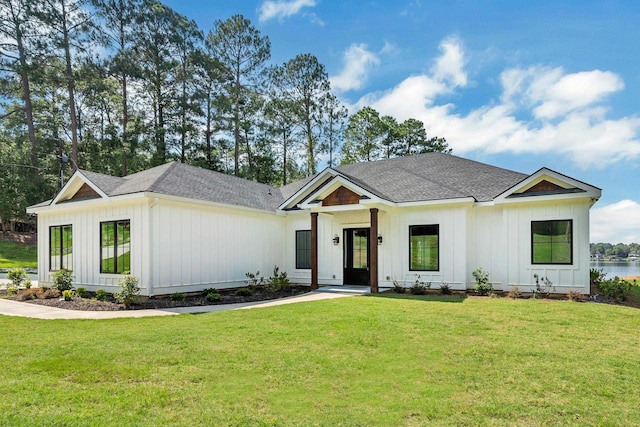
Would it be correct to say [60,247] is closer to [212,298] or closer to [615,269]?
[212,298]

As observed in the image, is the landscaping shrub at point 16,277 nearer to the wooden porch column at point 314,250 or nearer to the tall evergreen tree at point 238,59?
the wooden porch column at point 314,250

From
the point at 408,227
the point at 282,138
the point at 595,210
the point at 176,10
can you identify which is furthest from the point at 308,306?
the point at 176,10

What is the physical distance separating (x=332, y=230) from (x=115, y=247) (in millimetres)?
7060

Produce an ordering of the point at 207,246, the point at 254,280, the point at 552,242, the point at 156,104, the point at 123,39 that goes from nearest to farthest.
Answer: the point at 552,242 → the point at 207,246 → the point at 254,280 → the point at 123,39 → the point at 156,104

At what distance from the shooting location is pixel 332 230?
1395 centimetres

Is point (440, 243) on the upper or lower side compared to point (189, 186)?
lower

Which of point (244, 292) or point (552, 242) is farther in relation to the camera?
point (244, 292)

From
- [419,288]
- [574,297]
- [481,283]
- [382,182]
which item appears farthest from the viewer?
[382,182]

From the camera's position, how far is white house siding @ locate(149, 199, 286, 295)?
426 inches

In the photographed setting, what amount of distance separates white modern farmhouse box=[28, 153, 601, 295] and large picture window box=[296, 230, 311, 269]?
0.17 ft

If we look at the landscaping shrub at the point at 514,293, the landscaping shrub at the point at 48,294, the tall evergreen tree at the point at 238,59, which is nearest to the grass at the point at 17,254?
the landscaping shrub at the point at 48,294

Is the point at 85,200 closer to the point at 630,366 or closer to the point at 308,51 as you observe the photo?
the point at 630,366

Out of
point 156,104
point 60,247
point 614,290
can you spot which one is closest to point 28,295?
point 60,247

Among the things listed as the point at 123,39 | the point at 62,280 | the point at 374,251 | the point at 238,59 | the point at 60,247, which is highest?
the point at 123,39
